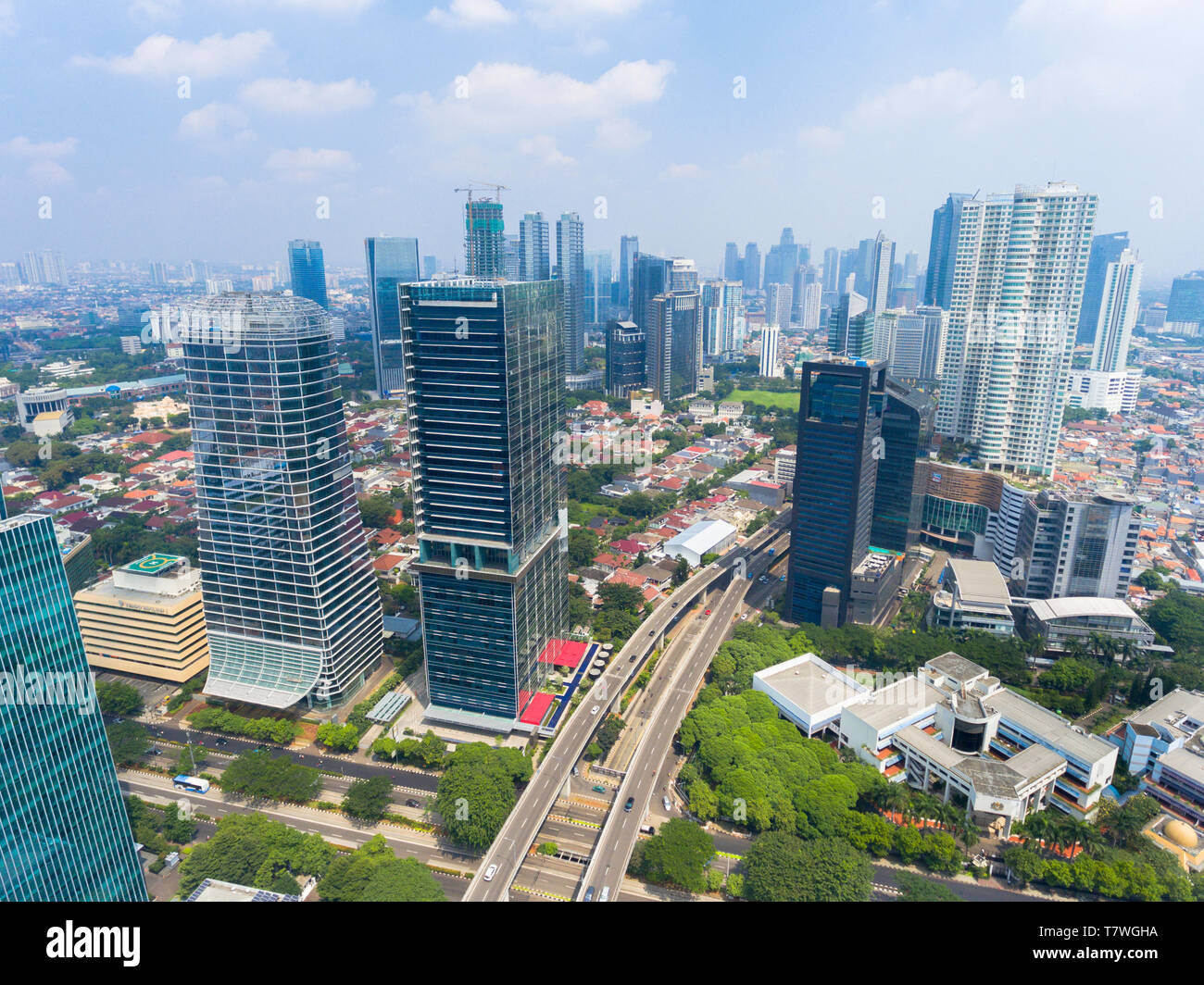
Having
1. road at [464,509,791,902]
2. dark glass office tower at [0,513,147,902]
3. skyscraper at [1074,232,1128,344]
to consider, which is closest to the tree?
road at [464,509,791,902]

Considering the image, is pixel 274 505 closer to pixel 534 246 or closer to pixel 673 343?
pixel 673 343

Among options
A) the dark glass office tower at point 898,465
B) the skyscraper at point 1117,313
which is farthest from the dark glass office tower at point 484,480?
the skyscraper at point 1117,313

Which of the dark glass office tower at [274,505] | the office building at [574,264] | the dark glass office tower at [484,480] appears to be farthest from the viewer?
the office building at [574,264]

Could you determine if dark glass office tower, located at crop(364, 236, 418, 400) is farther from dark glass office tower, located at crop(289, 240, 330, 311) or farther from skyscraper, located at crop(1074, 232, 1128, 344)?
skyscraper, located at crop(1074, 232, 1128, 344)

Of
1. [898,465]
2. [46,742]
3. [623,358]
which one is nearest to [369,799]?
[46,742]

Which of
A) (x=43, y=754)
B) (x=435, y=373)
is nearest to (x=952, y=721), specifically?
(x=435, y=373)

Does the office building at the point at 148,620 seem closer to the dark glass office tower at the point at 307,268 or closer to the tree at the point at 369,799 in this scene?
the tree at the point at 369,799
